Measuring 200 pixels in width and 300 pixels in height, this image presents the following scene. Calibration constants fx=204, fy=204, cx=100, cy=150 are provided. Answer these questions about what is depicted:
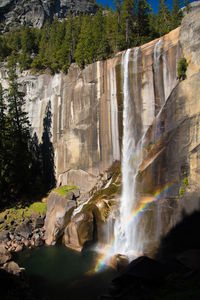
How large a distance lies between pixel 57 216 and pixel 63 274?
550 cm

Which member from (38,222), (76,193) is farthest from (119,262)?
(38,222)

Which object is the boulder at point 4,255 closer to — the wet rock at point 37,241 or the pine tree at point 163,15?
the wet rock at point 37,241

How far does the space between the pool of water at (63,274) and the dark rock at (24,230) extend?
6.76 feet

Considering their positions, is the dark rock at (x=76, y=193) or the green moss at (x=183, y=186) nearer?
the green moss at (x=183, y=186)

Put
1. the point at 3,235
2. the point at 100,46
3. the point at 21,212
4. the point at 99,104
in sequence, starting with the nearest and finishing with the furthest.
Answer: the point at 3,235, the point at 21,212, the point at 99,104, the point at 100,46

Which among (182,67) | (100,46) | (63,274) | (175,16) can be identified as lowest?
(63,274)

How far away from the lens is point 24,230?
17266 mm

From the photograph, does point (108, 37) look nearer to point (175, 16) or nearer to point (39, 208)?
point (175, 16)

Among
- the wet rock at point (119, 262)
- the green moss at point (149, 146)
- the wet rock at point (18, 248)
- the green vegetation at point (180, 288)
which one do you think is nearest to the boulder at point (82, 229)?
the wet rock at point (119, 262)

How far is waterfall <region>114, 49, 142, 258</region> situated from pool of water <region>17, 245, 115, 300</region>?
215 centimetres

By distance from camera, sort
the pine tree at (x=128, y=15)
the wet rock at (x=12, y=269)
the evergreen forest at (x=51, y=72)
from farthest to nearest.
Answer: the pine tree at (x=128, y=15) → the evergreen forest at (x=51, y=72) → the wet rock at (x=12, y=269)

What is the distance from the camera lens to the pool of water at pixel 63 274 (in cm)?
999

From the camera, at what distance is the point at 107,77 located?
20.7m

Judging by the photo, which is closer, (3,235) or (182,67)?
(182,67)
